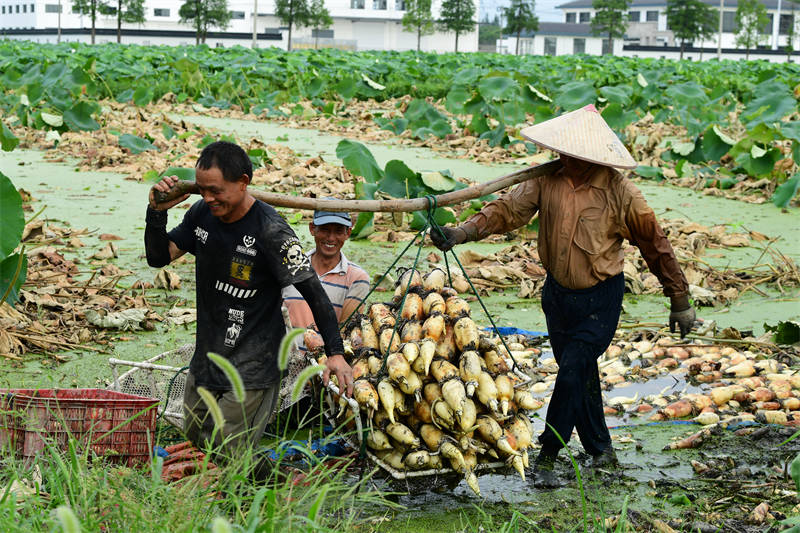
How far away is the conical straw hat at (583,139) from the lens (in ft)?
11.7

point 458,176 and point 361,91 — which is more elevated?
point 361,91

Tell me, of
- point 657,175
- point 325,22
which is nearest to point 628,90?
point 657,175

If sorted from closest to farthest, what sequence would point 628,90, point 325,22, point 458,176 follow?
point 458,176 → point 628,90 → point 325,22

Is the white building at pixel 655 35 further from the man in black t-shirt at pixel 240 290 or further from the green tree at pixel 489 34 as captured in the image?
the man in black t-shirt at pixel 240 290

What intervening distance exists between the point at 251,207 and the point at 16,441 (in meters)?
1.11

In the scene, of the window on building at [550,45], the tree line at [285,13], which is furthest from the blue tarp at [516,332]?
the window on building at [550,45]

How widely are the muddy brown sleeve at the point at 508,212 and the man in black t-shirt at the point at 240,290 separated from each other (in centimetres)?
99

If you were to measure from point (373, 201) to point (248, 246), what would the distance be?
687 mm

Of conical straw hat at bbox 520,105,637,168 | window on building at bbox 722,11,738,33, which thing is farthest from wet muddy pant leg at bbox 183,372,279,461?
window on building at bbox 722,11,738,33

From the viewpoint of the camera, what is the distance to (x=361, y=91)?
18453 millimetres

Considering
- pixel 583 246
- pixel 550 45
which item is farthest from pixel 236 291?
pixel 550 45

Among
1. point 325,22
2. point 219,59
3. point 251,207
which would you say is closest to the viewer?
point 251,207

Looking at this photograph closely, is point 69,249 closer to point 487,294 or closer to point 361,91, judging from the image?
point 487,294

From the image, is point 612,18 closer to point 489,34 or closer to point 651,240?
point 489,34
